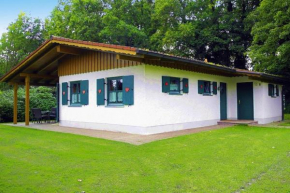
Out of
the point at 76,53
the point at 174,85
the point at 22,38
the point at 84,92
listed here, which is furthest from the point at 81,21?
Result: the point at 174,85

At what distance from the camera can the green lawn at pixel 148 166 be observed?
4363 millimetres

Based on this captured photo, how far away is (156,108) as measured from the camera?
10484 mm

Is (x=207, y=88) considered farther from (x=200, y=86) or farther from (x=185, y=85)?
(x=185, y=85)

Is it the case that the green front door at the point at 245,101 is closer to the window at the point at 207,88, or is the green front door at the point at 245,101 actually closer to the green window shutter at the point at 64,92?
the window at the point at 207,88

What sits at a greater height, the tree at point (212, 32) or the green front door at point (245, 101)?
the tree at point (212, 32)

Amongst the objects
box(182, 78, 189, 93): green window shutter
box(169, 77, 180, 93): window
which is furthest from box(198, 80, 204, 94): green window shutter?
box(169, 77, 180, 93): window

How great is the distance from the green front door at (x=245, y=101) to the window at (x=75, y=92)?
8755 mm

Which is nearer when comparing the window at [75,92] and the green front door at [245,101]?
the window at [75,92]

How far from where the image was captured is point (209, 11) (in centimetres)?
2541

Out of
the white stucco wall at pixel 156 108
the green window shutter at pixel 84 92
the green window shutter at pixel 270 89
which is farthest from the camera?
the green window shutter at pixel 270 89

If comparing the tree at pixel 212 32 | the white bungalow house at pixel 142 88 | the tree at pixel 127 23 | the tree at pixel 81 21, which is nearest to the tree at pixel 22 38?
the tree at pixel 81 21

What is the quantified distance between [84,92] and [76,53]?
1936 millimetres

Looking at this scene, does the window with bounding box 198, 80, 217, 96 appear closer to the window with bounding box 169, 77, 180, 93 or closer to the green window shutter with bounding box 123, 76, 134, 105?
the window with bounding box 169, 77, 180, 93

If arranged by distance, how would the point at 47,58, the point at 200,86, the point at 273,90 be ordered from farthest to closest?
the point at 273,90 → the point at 47,58 → the point at 200,86
